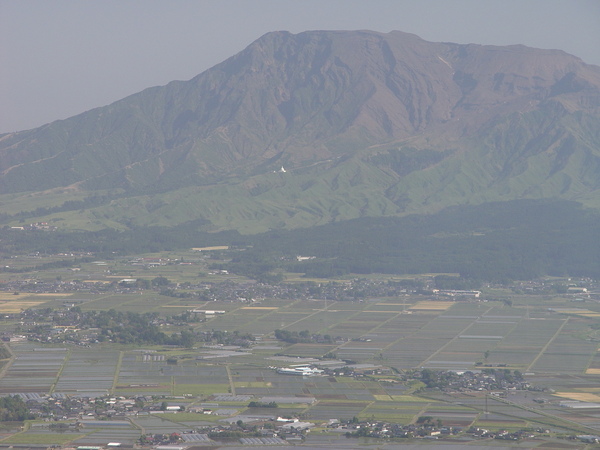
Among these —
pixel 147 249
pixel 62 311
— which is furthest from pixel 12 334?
pixel 147 249

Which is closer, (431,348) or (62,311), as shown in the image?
(431,348)

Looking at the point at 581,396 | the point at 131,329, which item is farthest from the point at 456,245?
the point at 581,396

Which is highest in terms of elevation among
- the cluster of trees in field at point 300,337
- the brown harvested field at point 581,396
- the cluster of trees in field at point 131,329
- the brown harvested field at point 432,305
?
the cluster of trees in field at point 131,329

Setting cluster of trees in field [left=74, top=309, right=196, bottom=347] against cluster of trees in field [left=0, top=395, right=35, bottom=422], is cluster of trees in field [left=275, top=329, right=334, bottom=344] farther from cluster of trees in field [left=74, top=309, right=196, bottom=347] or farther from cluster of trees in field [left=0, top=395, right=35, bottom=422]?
cluster of trees in field [left=0, top=395, right=35, bottom=422]

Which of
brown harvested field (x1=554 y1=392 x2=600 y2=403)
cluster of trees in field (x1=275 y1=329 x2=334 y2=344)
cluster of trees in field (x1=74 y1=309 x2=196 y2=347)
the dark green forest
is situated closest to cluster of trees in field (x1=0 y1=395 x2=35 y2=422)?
cluster of trees in field (x1=74 y1=309 x2=196 y2=347)

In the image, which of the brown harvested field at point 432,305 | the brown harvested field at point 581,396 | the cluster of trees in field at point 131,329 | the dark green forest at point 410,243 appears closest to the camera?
the brown harvested field at point 581,396

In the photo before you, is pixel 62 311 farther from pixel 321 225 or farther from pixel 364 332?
pixel 321 225

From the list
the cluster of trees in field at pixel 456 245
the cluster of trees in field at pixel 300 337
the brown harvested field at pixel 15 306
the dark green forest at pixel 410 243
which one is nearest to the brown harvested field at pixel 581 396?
the cluster of trees in field at pixel 300 337

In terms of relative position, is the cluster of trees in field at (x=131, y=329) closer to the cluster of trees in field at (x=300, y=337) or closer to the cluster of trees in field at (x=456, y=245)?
the cluster of trees in field at (x=300, y=337)
